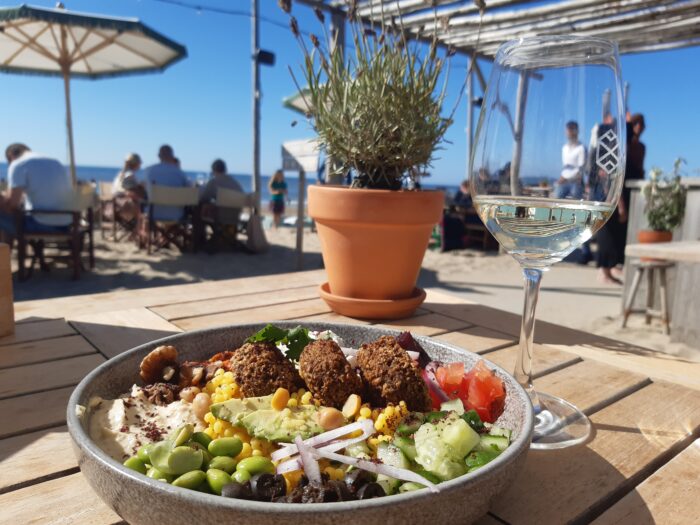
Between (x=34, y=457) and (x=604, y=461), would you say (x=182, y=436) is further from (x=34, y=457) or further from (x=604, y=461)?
(x=604, y=461)

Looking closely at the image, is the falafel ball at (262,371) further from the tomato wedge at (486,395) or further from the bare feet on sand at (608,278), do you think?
the bare feet on sand at (608,278)

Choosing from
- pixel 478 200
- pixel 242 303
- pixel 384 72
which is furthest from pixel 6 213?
pixel 478 200

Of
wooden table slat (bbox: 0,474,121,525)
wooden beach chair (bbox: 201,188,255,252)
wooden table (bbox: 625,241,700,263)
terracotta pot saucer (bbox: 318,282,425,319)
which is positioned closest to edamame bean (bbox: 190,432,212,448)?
wooden table slat (bbox: 0,474,121,525)

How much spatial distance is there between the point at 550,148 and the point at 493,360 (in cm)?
52

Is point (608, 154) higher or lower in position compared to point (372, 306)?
higher

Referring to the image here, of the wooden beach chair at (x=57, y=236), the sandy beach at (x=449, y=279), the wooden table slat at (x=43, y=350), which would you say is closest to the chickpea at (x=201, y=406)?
the wooden table slat at (x=43, y=350)

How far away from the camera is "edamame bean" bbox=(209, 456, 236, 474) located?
1.66 ft

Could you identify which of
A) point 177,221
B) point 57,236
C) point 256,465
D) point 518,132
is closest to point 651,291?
point 518,132

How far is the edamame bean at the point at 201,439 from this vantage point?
21.8 inches

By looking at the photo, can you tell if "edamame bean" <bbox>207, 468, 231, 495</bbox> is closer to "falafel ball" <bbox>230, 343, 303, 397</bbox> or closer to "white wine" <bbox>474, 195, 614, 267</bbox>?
"falafel ball" <bbox>230, 343, 303, 397</bbox>

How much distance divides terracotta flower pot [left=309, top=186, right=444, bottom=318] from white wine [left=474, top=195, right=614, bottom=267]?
521mm

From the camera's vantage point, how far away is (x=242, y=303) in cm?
147

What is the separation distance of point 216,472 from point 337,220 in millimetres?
886

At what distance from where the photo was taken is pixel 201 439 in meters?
0.56
